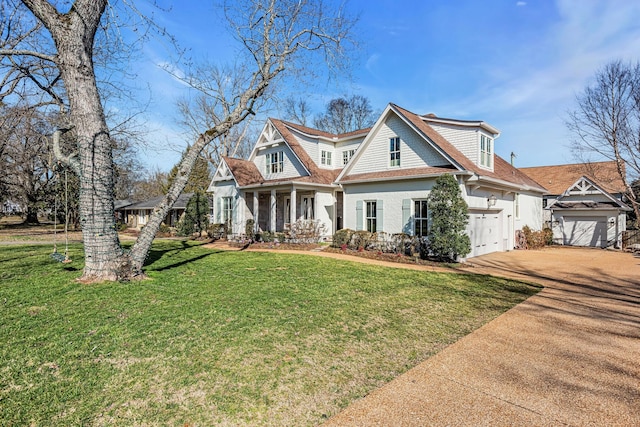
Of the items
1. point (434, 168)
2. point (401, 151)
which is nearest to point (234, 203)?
point (401, 151)

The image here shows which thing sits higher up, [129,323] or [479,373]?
[129,323]

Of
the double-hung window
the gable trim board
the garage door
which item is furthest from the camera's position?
the double-hung window

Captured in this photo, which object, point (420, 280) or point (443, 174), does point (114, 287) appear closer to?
point (420, 280)

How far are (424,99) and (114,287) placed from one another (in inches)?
841

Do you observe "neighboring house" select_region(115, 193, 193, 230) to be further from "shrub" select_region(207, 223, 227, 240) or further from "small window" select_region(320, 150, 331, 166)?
"small window" select_region(320, 150, 331, 166)

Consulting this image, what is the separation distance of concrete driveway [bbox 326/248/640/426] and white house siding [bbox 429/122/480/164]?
8651 mm

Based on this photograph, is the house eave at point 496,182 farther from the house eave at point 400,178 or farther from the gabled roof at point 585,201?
the gabled roof at point 585,201

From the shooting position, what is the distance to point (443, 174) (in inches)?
495

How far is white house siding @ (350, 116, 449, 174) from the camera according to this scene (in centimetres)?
1420

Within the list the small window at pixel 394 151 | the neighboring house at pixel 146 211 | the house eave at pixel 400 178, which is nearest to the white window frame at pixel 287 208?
the house eave at pixel 400 178

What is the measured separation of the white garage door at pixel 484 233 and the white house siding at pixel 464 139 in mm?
2615

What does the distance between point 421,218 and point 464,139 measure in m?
4.21

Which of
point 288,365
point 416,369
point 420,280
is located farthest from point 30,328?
point 420,280

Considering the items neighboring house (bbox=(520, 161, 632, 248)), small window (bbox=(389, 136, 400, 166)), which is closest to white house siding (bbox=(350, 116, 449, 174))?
small window (bbox=(389, 136, 400, 166))
